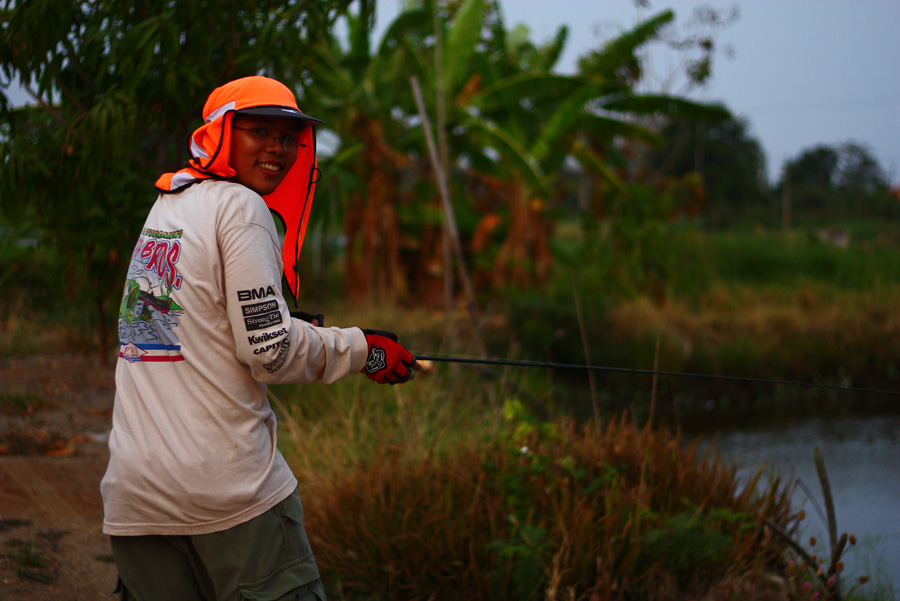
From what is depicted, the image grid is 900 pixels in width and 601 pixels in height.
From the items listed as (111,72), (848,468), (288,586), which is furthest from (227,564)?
(848,468)

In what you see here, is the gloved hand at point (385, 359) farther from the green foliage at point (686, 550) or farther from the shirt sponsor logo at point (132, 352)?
the green foliage at point (686, 550)

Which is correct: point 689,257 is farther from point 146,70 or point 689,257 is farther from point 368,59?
point 146,70

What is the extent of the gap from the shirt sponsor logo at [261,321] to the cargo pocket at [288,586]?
602mm

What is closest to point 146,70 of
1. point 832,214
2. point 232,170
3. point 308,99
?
point 308,99

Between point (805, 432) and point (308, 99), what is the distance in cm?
772

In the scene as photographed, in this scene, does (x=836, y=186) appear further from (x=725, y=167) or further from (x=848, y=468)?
(x=848, y=468)

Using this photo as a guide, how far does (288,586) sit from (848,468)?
794 centimetres

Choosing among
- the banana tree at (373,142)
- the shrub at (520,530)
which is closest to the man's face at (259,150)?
the shrub at (520,530)

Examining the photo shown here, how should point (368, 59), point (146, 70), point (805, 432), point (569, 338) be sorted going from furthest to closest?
1. point (368, 59)
2. point (569, 338)
3. point (805, 432)
4. point (146, 70)

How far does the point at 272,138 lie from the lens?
210 cm

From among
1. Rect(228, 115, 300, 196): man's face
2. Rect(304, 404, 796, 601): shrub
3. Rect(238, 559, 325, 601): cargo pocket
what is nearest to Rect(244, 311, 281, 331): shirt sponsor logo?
Rect(228, 115, 300, 196): man's face

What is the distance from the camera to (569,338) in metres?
11.2

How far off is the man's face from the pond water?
378 centimetres

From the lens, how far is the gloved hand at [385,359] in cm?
216
